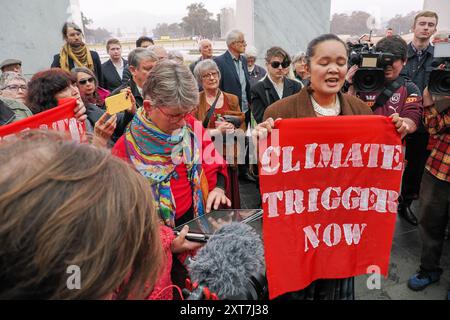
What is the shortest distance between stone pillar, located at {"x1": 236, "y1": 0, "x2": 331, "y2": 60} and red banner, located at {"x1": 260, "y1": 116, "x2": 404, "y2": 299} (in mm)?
5325

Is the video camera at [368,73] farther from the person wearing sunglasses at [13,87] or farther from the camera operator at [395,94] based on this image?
the person wearing sunglasses at [13,87]

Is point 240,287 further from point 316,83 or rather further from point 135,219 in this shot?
point 316,83

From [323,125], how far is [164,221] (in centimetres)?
93

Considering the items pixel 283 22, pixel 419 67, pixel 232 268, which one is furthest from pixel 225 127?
pixel 283 22

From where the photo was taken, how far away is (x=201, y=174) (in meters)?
1.93

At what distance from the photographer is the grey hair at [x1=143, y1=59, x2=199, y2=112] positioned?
5.59 ft

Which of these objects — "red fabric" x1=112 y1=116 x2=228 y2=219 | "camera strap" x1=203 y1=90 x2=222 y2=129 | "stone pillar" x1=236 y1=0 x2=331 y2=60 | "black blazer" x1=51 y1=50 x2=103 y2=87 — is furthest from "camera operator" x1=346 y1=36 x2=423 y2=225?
"stone pillar" x1=236 y1=0 x2=331 y2=60

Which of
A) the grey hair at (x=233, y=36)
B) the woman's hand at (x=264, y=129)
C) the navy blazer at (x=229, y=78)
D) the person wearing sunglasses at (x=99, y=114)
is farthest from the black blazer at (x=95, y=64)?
the woman's hand at (x=264, y=129)

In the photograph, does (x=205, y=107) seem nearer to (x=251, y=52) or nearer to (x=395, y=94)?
(x=395, y=94)

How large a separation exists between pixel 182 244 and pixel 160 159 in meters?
0.56

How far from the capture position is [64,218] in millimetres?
555

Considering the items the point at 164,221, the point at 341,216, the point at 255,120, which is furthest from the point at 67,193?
the point at 255,120

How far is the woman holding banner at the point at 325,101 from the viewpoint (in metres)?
1.79

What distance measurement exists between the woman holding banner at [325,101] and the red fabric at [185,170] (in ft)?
1.34
